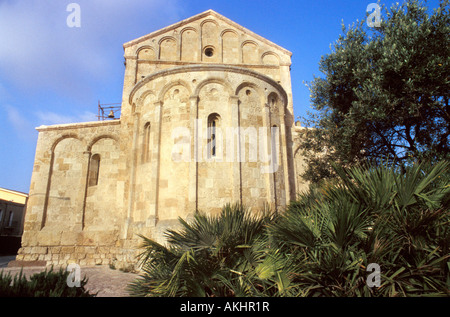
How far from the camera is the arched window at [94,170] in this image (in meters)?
13.2

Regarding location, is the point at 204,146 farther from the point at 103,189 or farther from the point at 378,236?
the point at 378,236

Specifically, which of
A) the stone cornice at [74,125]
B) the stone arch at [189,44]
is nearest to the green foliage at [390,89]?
the stone arch at [189,44]

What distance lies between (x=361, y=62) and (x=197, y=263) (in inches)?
294

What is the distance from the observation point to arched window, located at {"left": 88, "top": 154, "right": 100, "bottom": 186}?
1317 cm

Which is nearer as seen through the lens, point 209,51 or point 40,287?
point 40,287

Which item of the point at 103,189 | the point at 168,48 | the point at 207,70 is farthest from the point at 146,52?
the point at 103,189

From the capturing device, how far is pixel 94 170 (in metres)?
13.4

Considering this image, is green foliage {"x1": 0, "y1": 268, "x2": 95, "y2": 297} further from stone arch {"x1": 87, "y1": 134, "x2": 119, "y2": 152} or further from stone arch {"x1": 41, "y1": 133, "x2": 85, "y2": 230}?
stone arch {"x1": 87, "y1": 134, "x2": 119, "y2": 152}

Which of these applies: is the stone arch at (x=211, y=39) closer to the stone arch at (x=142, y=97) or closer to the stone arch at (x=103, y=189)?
the stone arch at (x=142, y=97)

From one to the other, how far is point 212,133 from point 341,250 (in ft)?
25.2

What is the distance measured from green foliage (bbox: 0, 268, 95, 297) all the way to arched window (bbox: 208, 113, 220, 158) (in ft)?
23.3

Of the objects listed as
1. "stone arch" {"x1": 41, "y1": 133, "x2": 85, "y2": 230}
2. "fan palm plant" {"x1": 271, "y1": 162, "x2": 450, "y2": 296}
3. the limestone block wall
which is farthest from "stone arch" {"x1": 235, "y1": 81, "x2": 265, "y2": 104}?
"fan palm plant" {"x1": 271, "y1": 162, "x2": 450, "y2": 296}

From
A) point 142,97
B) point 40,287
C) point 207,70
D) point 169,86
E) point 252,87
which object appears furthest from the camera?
point 142,97
